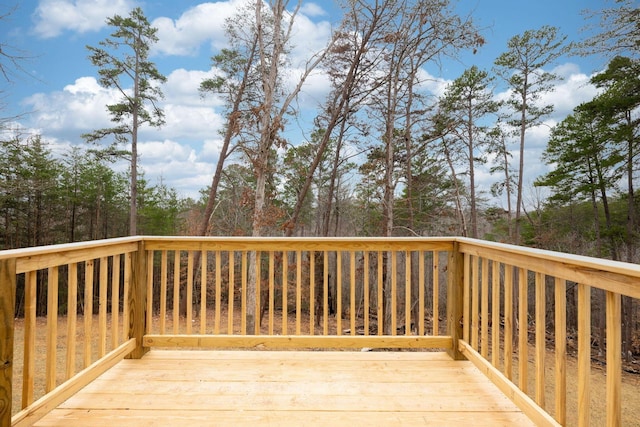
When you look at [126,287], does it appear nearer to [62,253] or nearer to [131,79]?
[62,253]

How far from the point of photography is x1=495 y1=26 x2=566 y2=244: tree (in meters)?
13.4

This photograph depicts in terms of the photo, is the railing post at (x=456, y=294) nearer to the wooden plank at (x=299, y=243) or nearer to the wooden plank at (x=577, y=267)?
the wooden plank at (x=299, y=243)

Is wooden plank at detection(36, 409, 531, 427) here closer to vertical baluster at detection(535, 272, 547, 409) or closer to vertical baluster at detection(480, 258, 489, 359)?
vertical baluster at detection(535, 272, 547, 409)

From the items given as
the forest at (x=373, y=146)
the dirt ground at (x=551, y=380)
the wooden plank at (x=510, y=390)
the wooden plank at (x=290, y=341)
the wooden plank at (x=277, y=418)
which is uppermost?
the forest at (x=373, y=146)

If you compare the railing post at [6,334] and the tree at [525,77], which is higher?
the tree at [525,77]

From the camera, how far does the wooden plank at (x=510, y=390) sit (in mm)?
2000

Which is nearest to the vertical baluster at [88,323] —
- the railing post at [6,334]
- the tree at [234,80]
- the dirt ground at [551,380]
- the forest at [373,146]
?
the railing post at [6,334]

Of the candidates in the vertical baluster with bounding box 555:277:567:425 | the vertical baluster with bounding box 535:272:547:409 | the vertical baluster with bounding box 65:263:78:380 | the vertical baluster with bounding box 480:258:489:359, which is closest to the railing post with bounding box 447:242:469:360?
the vertical baluster with bounding box 480:258:489:359

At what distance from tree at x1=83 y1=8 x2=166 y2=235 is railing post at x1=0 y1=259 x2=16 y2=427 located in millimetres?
11729

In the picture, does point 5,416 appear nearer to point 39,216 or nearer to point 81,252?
point 81,252

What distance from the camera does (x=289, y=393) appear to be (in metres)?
2.43

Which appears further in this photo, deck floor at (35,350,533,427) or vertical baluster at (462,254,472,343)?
vertical baluster at (462,254,472,343)

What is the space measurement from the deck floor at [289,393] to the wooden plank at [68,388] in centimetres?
5

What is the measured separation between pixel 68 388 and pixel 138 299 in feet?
3.01
